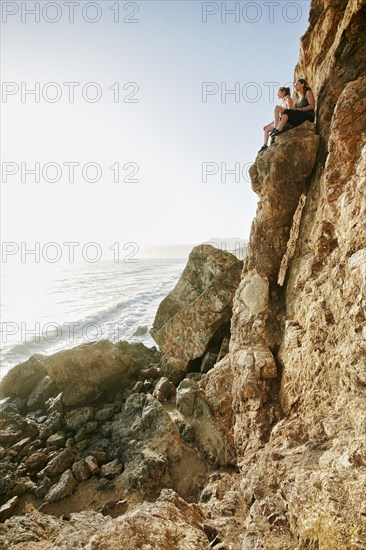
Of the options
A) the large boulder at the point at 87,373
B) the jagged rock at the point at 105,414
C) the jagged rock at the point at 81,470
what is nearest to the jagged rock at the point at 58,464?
the jagged rock at the point at 81,470

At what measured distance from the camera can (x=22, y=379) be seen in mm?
14234

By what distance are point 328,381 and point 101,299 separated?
3875 centimetres

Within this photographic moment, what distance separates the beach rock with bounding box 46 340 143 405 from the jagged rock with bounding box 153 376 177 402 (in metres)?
1.81

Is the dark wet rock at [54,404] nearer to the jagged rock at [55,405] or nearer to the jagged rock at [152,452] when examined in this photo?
the jagged rock at [55,405]

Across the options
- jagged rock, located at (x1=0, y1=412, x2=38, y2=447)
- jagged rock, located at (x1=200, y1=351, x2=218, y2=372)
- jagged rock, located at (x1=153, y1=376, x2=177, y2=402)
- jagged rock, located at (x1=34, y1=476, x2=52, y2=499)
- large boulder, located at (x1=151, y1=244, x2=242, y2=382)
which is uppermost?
large boulder, located at (x1=151, y1=244, x2=242, y2=382)

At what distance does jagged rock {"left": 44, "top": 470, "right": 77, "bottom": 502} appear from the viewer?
852 centimetres

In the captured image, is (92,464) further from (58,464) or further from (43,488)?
(43,488)

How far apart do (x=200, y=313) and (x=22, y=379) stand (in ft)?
30.3

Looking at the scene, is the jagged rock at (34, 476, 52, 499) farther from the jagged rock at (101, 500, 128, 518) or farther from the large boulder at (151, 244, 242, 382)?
the large boulder at (151, 244, 242, 382)

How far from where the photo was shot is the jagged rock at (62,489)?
27.9 ft

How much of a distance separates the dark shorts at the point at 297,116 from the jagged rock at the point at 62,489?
11.7 metres

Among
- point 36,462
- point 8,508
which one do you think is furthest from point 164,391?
point 8,508

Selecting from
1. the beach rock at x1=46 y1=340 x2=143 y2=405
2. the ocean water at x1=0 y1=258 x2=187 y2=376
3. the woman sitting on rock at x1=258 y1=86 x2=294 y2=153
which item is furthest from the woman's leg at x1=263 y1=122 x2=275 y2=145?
the ocean water at x1=0 y1=258 x2=187 y2=376

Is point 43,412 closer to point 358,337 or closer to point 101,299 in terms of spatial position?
point 358,337
